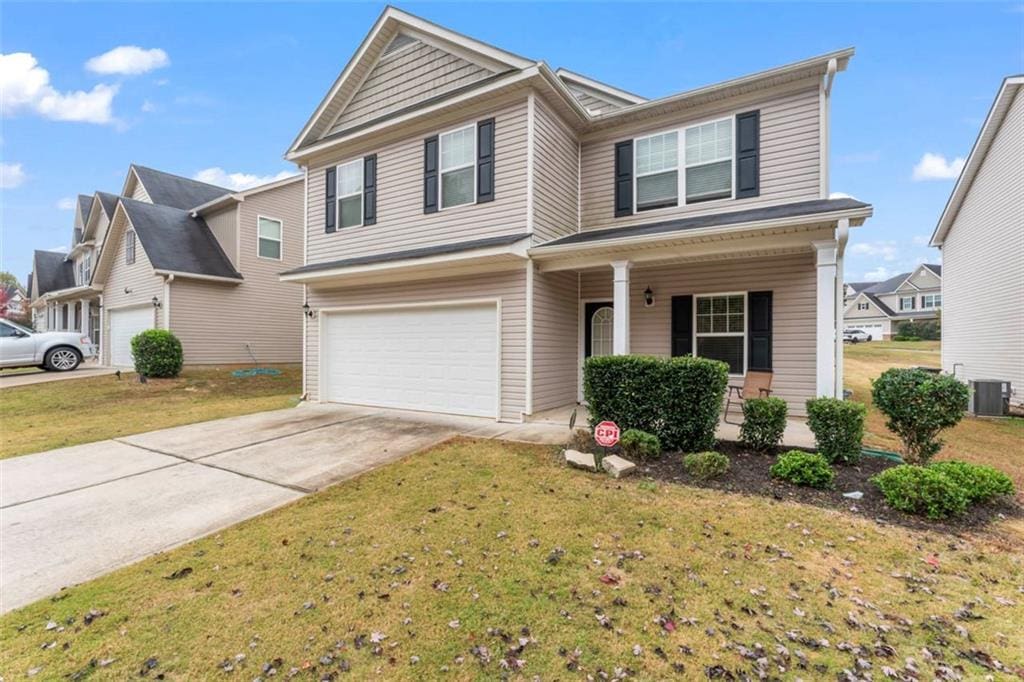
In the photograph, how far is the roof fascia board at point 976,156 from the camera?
10141 millimetres

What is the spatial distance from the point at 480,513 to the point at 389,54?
10.1 meters

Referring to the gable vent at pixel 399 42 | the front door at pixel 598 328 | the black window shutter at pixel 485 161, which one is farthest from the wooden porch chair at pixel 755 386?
the gable vent at pixel 399 42

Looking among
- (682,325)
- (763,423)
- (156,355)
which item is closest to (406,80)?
(682,325)

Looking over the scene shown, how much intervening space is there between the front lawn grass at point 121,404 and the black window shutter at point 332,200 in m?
4.35

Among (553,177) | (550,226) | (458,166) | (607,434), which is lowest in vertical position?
(607,434)

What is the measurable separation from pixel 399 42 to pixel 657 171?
6.30m

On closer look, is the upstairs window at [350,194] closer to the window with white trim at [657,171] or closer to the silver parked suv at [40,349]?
the window with white trim at [657,171]

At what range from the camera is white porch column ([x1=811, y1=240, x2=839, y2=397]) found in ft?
20.7

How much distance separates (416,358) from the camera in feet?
30.8

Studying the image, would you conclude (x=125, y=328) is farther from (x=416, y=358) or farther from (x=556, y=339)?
(x=556, y=339)

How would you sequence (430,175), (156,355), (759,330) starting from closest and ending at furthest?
Result: (759,330)
(430,175)
(156,355)

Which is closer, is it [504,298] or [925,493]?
[925,493]

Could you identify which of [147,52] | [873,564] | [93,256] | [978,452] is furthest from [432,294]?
[93,256]

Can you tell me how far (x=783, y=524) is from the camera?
3.77 meters
